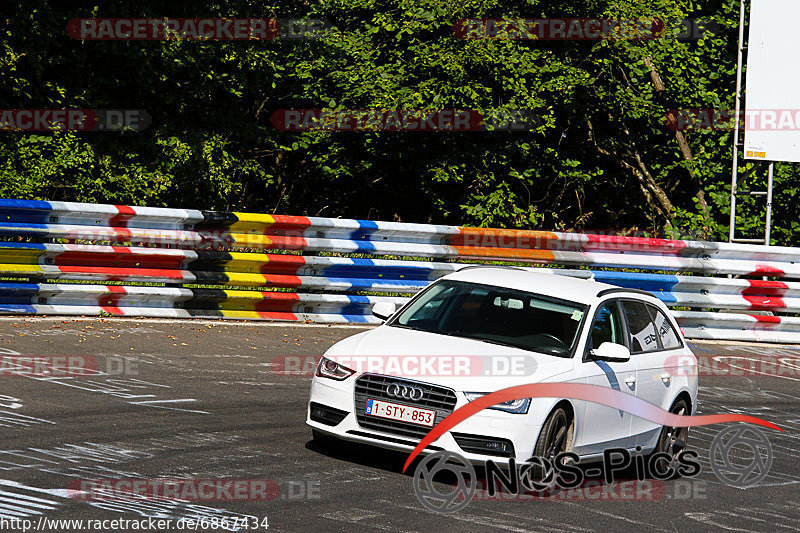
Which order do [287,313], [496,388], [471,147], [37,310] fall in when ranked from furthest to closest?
1. [471,147]
2. [287,313]
3. [37,310]
4. [496,388]

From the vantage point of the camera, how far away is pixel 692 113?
1028 inches

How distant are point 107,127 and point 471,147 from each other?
23.7ft

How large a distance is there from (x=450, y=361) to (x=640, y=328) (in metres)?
2.33

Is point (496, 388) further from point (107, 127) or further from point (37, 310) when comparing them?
point (107, 127)

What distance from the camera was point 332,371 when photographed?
901cm

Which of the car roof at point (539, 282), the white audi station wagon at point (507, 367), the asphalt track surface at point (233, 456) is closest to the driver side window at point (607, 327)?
the white audi station wagon at point (507, 367)

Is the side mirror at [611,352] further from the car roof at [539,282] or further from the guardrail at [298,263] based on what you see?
the guardrail at [298,263]

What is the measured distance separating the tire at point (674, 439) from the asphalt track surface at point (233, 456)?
23 centimetres

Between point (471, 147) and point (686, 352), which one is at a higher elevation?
point (471, 147)

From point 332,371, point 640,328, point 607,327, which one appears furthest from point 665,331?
point 332,371

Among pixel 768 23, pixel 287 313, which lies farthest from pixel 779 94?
pixel 287 313

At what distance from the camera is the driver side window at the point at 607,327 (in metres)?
9.62

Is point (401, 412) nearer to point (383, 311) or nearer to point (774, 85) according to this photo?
point (383, 311)

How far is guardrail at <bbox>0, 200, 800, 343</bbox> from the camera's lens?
48.0ft
